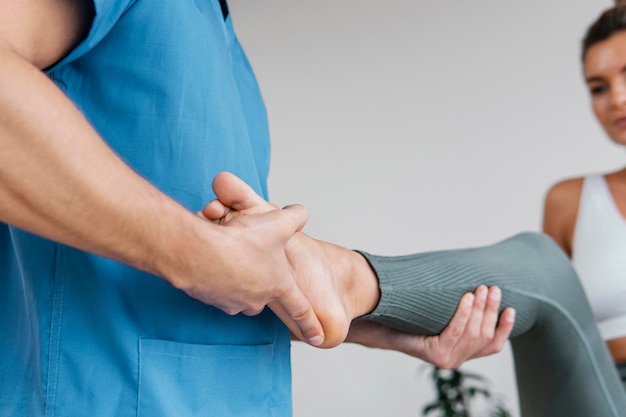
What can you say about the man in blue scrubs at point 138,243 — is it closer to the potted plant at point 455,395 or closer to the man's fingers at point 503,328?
the man's fingers at point 503,328

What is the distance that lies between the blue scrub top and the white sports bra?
1222 mm

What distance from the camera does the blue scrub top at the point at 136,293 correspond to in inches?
34.3

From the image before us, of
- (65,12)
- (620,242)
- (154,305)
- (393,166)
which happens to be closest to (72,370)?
(154,305)

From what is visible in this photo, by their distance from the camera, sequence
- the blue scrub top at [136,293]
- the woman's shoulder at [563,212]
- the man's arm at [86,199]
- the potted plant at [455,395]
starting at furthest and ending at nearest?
the potted plant at [455,395] → the woman's shoulder at [563,212] → the blue scrub top at [136,293] → the man's arm at [86,199]

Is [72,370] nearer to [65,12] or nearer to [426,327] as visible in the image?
[65,12]

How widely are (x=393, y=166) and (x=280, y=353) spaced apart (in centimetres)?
269

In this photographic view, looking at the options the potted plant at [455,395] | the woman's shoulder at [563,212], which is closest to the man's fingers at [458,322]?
the woman's shoulder at [563,212]

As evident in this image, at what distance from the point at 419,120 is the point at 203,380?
2.95m

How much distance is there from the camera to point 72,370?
2.85 feet

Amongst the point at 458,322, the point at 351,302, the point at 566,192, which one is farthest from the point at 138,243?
the point at 566,192

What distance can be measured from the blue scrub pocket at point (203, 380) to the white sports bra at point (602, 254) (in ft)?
3.99

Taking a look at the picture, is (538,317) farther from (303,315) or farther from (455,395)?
(455,395)

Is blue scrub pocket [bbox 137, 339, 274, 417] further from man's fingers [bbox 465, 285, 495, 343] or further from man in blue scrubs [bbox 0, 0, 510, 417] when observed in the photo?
man's fingers [bbox 465, 285, 495, 343]

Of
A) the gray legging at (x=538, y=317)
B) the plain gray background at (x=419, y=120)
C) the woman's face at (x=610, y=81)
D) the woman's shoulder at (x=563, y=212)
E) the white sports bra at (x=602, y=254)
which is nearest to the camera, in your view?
the gray legging at (x=538, y=317)
